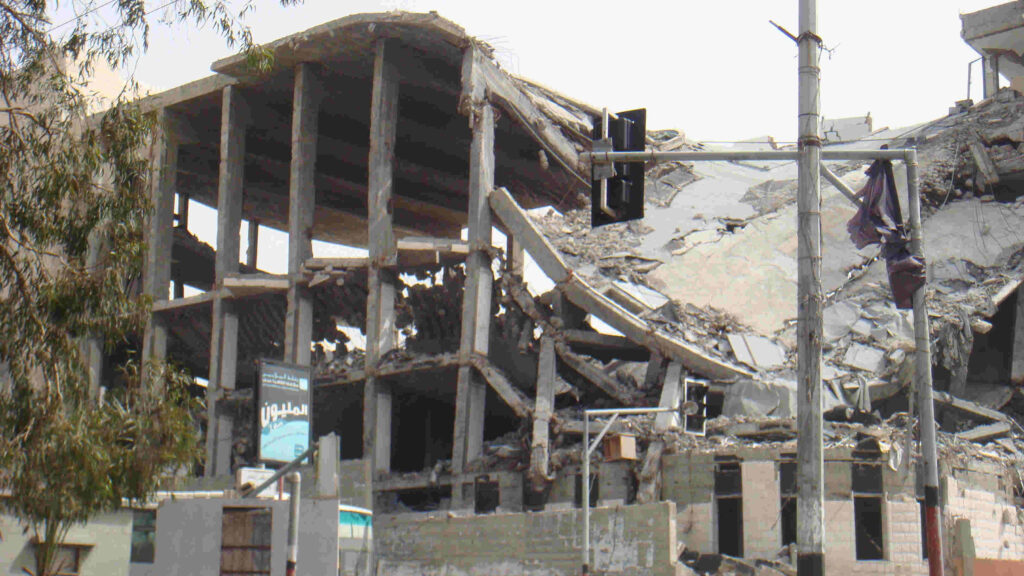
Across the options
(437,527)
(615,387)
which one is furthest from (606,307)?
(437,527)

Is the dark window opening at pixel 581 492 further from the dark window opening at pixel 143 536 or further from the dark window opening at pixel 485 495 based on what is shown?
the dark window opening at pixel 143 536

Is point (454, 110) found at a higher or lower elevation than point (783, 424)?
higher

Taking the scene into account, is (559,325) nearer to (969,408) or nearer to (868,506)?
(868,506)

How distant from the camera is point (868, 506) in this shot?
1064 inches

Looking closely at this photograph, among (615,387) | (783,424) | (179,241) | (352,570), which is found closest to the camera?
(352,570)

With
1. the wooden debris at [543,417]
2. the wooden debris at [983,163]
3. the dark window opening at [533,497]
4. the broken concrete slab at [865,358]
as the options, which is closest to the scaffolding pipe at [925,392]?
the wooden debris at [543,417]

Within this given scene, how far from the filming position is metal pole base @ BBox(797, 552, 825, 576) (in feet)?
38.1

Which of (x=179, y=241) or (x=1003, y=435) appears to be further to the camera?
(x=179, y=241)

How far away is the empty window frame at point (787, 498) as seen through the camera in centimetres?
2686

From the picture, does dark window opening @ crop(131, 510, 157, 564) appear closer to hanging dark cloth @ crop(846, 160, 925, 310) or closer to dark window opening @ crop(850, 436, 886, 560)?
hanging dark cloth @ crop(846, 160, 925, 310)

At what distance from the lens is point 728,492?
27266 millimetres

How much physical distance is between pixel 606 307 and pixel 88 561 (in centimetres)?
1465

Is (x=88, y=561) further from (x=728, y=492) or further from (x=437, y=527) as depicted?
(x=728, y=492)

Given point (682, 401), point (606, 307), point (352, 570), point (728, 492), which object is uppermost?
point (606, 307)
